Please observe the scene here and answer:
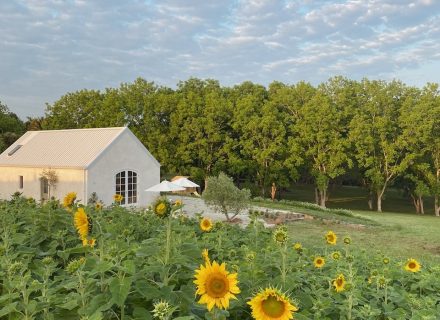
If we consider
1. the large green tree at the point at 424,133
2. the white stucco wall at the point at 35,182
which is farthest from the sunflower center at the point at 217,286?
the large green tree at the point at 424,133

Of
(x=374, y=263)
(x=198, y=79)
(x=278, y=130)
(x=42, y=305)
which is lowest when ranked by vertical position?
(x=374, y=263)

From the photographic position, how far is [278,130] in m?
34.7

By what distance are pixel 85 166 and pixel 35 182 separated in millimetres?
4363

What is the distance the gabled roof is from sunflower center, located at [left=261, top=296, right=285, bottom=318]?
1825 cm

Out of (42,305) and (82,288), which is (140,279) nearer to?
(82,288)

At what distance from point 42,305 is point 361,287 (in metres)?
2.39

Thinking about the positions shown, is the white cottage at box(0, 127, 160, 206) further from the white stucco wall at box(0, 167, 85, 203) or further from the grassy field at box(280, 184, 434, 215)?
the grassy field at box(280, 184, 434, 215)

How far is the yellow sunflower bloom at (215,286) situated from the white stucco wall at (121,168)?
59.8 feet

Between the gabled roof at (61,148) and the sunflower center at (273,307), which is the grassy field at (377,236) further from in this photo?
the sunflower center at (273,307)

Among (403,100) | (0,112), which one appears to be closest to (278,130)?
(403,100)

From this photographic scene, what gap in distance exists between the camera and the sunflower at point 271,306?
1.59m

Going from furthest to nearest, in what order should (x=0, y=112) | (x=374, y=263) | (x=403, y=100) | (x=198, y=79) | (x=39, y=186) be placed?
1. (x=0, y=112)
2. (x=198, y=79)
3. (x=403, y=100)
4. (x=39, y=186)
5. (x=374, y=263)

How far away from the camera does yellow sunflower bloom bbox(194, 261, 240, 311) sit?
1575mm

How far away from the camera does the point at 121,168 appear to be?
66.7ft
